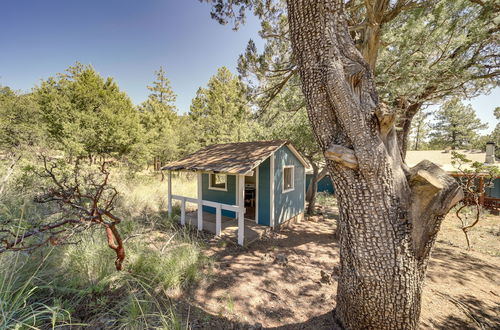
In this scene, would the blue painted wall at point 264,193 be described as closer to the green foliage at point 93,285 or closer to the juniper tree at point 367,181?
the green foliage at point 93,285

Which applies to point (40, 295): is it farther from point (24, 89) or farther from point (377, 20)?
point (24, 89)

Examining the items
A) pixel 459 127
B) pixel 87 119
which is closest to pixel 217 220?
pixel 87 119

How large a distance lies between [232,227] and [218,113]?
42.8ft

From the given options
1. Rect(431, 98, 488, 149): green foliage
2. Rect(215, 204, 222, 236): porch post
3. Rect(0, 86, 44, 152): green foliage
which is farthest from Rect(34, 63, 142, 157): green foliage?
Rect(431, 98, 488, 149): green foliage

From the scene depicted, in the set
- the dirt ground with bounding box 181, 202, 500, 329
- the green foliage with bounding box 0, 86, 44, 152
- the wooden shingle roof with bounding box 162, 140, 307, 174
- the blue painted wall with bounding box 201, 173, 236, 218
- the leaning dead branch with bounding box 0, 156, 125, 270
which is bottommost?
the dirt ground with bounding box 181, 202, 500, 329

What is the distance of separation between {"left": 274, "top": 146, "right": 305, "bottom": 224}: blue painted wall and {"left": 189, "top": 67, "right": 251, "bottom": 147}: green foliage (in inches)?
333

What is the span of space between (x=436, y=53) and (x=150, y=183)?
14.1 m

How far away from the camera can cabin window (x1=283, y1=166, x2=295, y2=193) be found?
7.06 meters

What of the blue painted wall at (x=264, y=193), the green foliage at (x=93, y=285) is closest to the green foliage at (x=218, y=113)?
the blue painted wall at (x=264, y=193)

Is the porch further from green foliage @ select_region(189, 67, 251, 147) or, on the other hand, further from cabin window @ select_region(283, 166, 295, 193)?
green foliage @ select_region(189, 67, 251, 147)

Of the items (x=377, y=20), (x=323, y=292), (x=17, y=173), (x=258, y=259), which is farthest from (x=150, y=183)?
(x=377, y=20)

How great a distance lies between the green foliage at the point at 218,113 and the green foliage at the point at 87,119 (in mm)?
5675

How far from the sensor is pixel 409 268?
6.46ft

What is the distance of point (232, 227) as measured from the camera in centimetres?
623
